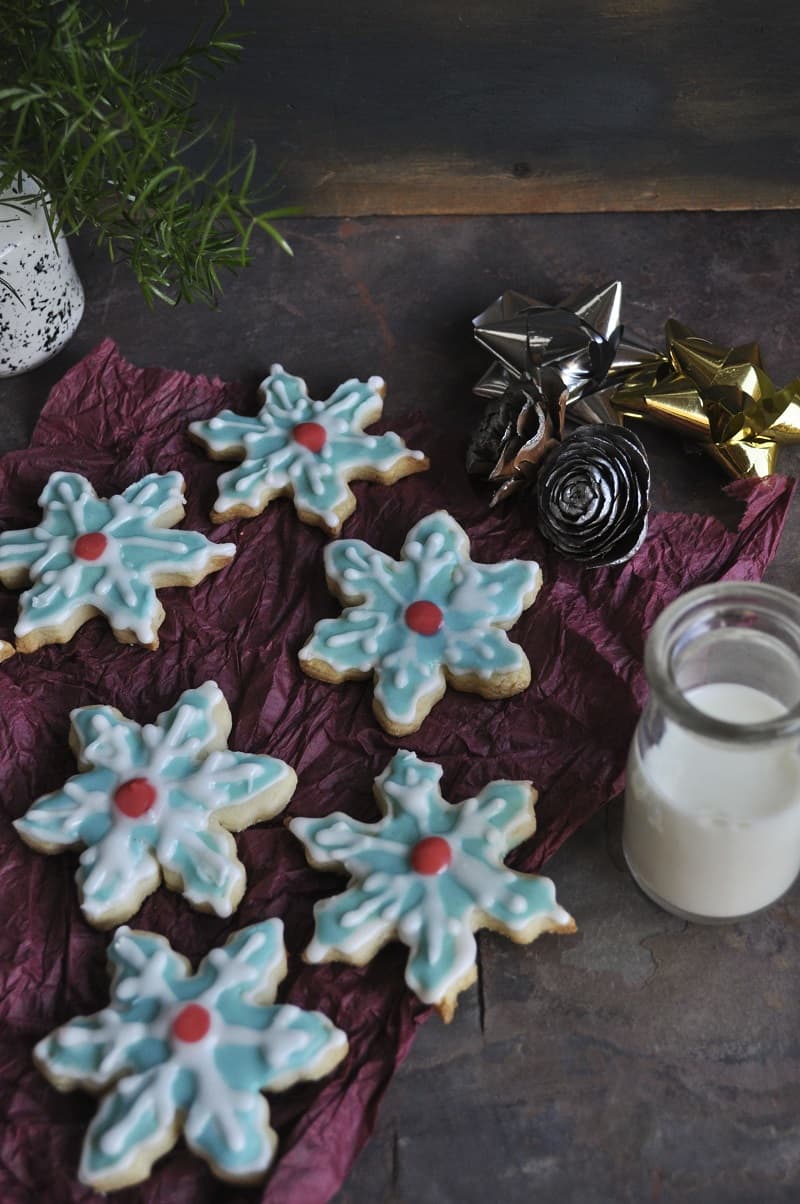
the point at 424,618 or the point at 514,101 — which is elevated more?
the point at 514,101

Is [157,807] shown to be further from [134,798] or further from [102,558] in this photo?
[102,558]

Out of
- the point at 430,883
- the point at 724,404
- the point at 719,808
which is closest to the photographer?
the point at 719,808

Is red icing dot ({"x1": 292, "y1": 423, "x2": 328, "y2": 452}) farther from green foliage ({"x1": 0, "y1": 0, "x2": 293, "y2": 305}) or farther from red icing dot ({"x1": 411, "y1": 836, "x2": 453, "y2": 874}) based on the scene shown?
red icing dot ({"x1": 411, "y1": 836, "x2": 453, "y2": 874})

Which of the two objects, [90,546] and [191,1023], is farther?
[90,546]

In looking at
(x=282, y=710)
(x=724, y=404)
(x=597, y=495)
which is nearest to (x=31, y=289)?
(x=282, y=710)

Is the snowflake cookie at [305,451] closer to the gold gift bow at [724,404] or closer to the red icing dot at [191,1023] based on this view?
the gold gift bow at [724,404]

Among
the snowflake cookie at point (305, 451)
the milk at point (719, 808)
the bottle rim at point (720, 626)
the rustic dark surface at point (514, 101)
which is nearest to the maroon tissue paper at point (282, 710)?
the snowflake cookie at point (305, 451)
